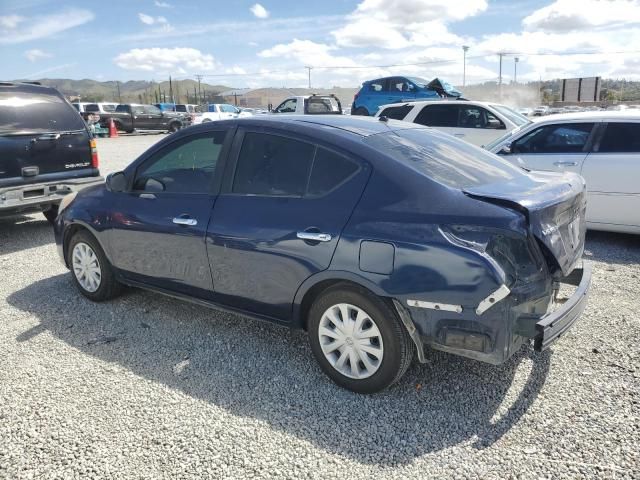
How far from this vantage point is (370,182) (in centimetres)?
307

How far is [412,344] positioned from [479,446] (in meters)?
0.63

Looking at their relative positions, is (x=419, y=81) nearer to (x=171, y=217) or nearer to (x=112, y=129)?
(x=171, y=217)

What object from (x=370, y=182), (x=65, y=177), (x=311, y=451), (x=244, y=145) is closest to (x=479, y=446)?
(x=311, y=451)

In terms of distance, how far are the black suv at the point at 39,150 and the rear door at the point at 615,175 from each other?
256 inches

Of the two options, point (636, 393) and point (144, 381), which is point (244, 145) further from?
point (636, 393)

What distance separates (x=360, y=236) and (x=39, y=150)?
5582 millimetres

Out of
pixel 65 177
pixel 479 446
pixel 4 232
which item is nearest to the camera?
pixel 479 446

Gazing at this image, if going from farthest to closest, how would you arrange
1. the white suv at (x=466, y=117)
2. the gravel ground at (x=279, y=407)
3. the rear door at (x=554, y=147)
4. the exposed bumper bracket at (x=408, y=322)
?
the white suv at (x=466, y=117) < the rear door at (x=554, y=147) < the exposed bumper bracket at (x=408, y=322) < the gravel ground at (x=279, y=407)

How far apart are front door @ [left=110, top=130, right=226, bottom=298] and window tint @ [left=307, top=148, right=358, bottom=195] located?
0.85 metres

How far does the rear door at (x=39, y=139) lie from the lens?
21.5ft

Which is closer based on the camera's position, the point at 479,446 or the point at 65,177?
the point at 479,446

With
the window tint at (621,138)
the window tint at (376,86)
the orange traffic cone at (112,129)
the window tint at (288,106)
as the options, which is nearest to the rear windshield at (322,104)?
the window tint at (376,86)

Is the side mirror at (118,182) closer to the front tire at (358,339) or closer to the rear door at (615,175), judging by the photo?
the front tire at (358,339)

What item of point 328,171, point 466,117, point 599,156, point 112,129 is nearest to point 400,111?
point 466,117
